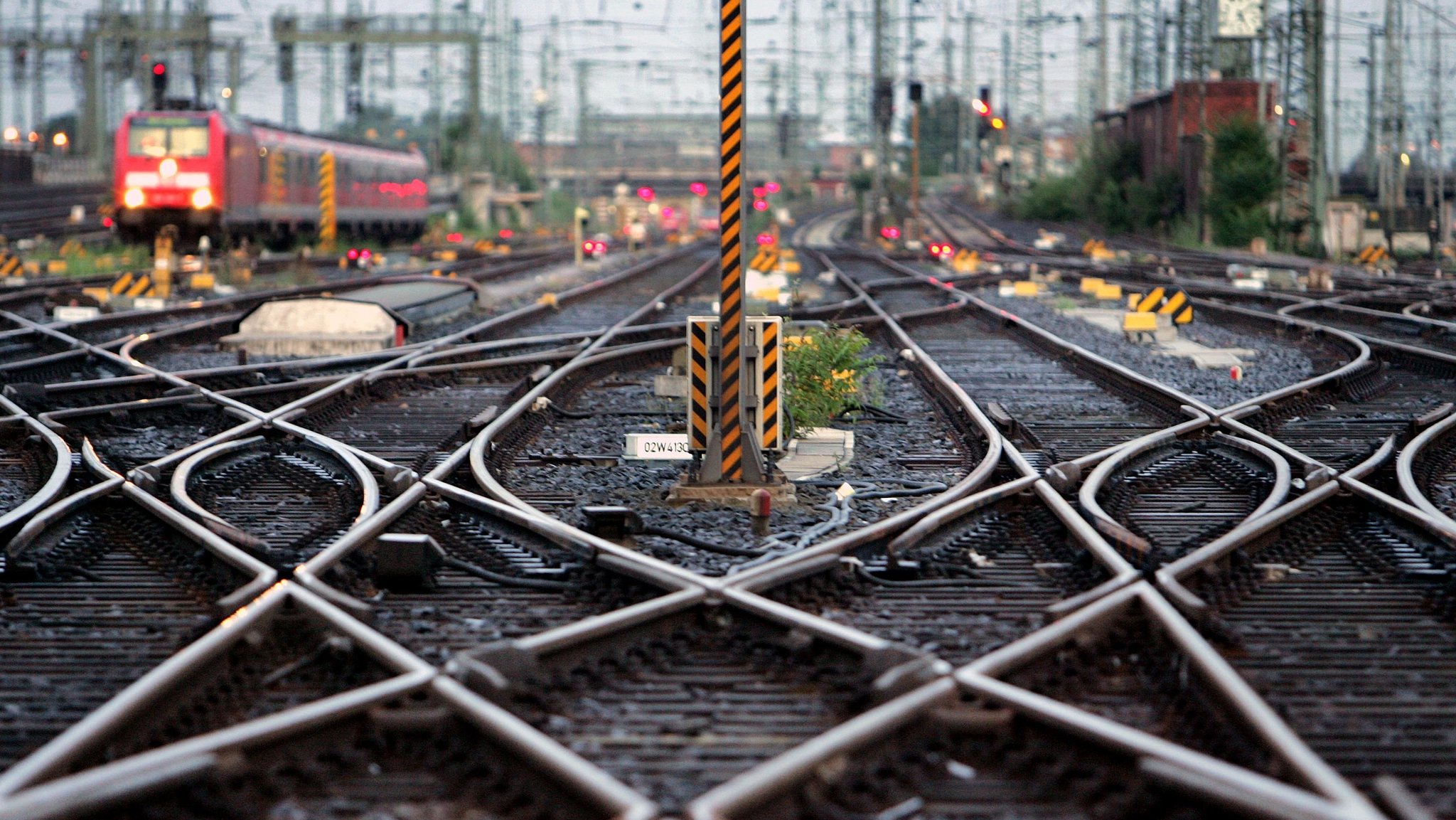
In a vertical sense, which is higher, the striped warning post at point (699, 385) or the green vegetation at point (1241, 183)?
the green vegetation at point (1241, 183)

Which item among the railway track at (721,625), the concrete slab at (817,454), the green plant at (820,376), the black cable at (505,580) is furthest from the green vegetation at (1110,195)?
the black cable at (505,580)

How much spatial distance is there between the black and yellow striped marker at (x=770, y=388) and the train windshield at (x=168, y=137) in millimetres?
25624

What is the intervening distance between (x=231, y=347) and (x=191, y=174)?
624 inches

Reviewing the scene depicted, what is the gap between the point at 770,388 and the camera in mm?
8969

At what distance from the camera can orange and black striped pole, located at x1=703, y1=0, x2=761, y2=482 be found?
8727 millimetres

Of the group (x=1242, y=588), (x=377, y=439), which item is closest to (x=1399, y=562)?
(x=1242, y=588)

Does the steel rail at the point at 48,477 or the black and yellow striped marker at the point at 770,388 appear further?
the black and yellow striped marker at the point at 770,388

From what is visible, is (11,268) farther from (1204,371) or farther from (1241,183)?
(1241,183)

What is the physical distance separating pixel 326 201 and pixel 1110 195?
28.3 m

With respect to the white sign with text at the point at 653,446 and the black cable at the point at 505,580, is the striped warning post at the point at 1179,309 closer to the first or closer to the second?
the white sign with text at the point at 653,446

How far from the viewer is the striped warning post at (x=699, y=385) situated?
8.87 meters

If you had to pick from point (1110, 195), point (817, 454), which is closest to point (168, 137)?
point (817, 454)

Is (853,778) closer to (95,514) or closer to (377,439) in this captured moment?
(95,514)

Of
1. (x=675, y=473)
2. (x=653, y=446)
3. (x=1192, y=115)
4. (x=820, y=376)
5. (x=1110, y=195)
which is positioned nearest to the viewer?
(x=653, y=446)
